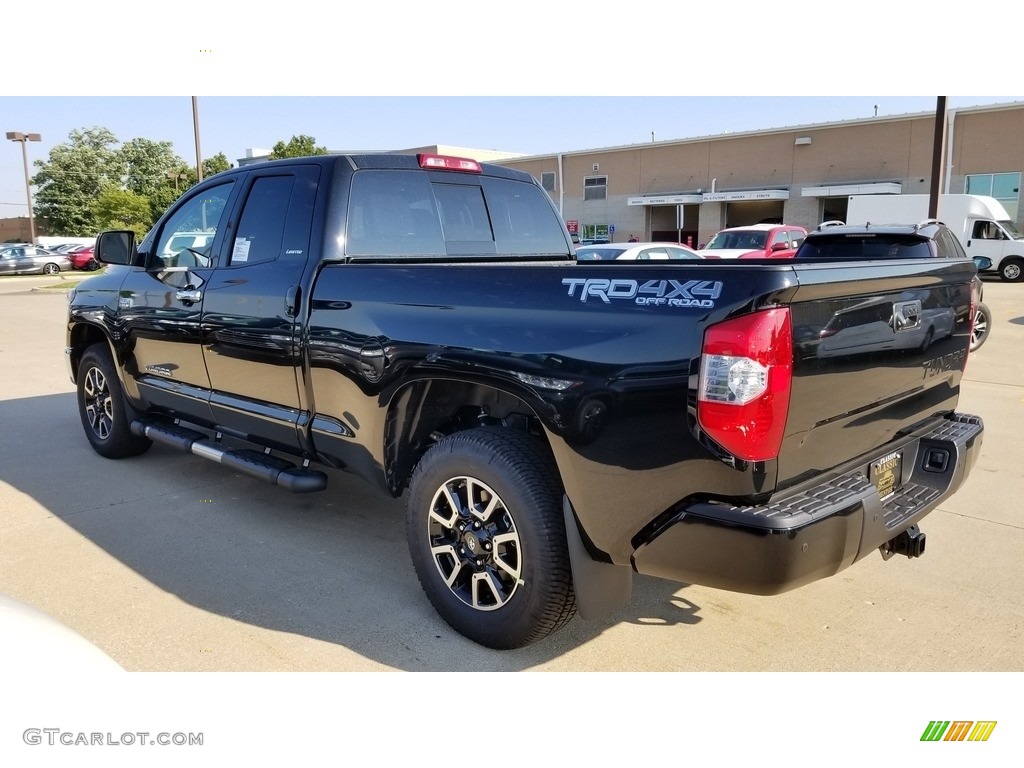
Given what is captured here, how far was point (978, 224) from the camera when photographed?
26078mm

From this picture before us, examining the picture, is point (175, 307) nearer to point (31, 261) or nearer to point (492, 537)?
point (492, 537)

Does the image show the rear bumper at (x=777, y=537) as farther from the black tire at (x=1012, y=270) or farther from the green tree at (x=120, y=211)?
the green tree at (x=120, y=211)

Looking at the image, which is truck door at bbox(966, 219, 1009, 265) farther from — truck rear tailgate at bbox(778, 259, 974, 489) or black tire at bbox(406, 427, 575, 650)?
black tire at bbox(406, 427, 575, 650)

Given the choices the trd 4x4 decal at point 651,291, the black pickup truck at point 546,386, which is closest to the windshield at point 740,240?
Result: the black pickup truck at point 546,386

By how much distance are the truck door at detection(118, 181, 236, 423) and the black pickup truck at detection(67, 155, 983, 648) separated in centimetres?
3

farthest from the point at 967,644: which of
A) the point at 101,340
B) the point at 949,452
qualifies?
the point at 101,340

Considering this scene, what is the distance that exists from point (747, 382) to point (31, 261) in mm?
42403

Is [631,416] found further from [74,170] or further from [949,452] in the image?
[74,170]

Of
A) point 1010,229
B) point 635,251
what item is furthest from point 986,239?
point 635,251

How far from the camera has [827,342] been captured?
2615 mm

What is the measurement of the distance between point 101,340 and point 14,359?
22.2ft

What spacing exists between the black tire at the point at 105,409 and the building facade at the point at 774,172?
88.0 feet

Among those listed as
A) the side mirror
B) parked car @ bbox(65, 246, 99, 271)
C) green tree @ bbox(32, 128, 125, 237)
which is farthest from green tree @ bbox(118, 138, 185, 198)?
the side mirror

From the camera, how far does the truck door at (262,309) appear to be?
4070 mm
